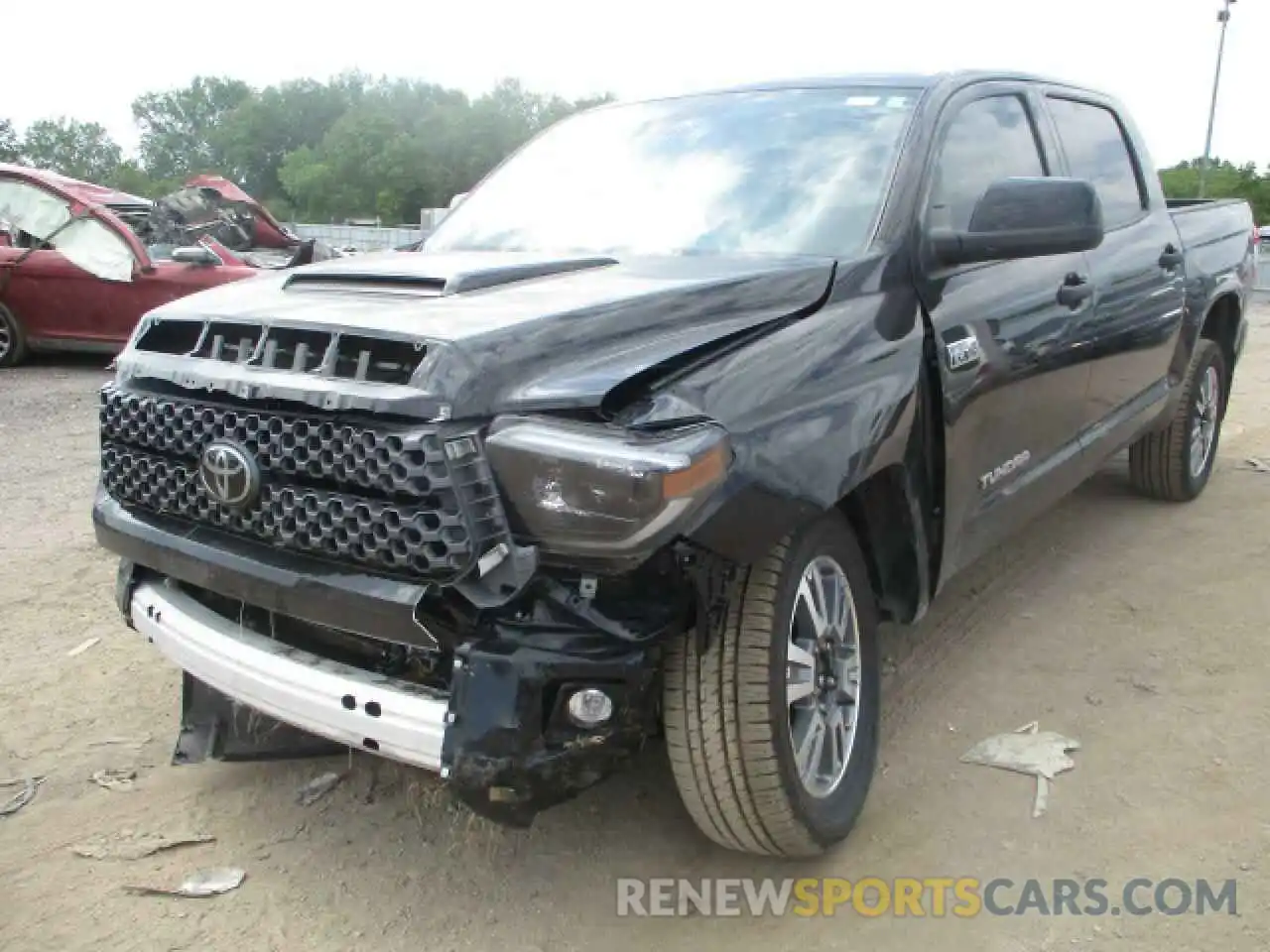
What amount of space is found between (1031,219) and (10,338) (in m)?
10.1

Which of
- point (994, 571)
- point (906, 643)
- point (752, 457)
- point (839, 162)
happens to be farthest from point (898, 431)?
point (994, 571)

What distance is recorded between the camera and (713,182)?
3.24m

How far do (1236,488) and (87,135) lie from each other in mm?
90129

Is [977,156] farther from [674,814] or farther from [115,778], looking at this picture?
[115,778]

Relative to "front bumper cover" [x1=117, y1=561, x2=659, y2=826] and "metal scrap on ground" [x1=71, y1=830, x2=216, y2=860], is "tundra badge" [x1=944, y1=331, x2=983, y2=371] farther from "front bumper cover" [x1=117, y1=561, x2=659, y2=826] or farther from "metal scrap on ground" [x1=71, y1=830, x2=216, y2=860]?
"metal scrap on ground" [x1=71, y1=830, x2=216, y2=860]

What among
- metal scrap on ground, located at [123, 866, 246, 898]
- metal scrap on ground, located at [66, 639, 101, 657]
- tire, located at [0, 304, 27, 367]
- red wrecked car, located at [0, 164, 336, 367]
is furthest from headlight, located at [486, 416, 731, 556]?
tire, located at [0, 304, 27, 367]

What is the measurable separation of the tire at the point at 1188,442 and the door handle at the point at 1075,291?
1.58 metres

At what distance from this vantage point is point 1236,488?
5.77 metres

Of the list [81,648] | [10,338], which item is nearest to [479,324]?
[81,648]

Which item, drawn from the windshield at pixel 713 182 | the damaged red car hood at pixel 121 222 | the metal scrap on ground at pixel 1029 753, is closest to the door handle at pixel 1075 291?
the windshield at pixel 713 182

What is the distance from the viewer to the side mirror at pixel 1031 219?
2.83 metres

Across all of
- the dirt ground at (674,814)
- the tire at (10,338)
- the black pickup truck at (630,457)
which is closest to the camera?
the black pickup truck at (630,457)

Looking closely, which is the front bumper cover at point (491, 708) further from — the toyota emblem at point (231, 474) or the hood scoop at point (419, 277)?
the hood scoop at point (419, 277)

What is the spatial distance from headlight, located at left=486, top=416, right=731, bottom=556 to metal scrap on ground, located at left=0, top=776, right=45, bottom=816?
188 cm
